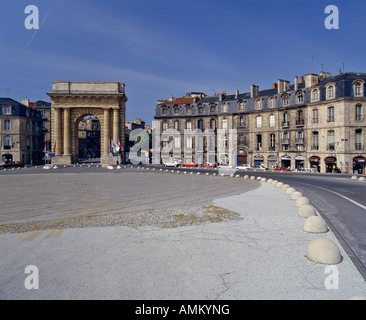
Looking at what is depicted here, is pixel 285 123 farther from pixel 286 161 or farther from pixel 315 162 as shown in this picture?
pixel 315 162

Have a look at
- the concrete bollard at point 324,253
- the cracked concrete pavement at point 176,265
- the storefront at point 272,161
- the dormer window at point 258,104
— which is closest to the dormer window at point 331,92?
the dormer window at point 258,104

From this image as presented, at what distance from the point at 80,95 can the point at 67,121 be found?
216 inches

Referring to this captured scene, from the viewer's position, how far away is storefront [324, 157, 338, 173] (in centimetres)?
4297

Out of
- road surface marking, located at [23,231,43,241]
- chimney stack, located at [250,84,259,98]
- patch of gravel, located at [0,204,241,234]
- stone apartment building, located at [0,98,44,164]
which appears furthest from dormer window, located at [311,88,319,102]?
stone apartment building, located at [0,98,44,164]

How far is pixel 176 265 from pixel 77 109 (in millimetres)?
55031

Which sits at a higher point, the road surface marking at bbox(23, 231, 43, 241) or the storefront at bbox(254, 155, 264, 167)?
the storefront at bbox(254, 155, 264, 167)

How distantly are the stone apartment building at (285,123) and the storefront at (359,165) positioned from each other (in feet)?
0.40

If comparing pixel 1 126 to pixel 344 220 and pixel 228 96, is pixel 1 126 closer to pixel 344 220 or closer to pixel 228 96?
pixel 228 96

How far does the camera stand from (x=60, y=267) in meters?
6.21

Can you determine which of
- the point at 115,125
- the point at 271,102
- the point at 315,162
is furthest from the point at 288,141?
the point at 115,125

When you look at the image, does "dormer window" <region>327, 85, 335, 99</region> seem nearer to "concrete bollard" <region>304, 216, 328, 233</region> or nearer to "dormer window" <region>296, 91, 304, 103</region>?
"dormer window" <region>296, 91, 304, 103</region>

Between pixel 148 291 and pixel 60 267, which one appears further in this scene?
pixel 60 267

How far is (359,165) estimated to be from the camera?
42.0 meters
